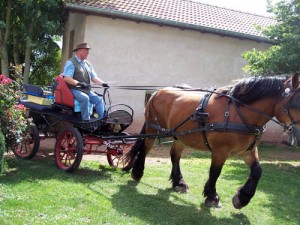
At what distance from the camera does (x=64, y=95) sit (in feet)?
21.7

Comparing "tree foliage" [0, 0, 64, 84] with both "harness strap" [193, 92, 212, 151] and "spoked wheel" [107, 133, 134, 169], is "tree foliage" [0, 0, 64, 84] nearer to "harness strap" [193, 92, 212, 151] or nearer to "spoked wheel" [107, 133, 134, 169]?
"spoked wheel" [107, 133, 134, 169]

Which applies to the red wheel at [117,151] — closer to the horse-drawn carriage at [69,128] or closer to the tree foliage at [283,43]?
the horse-drawn carriage at [69,128]

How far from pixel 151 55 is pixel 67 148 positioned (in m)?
6.82

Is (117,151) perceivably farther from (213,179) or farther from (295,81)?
(295,81)

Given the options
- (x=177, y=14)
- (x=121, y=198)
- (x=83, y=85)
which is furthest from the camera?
(x=177, y=14)

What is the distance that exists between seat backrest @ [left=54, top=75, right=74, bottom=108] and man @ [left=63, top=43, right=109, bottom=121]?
0.26 feet

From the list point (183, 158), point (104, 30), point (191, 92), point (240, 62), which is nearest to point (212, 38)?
point (240, 62)

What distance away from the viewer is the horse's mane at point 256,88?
4.77 meters

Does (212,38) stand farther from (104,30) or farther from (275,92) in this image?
(275,92)

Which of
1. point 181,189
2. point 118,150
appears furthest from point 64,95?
point 181,189

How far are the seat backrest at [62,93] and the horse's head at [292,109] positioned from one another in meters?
3.63

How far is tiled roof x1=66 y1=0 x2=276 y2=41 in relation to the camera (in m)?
11.5

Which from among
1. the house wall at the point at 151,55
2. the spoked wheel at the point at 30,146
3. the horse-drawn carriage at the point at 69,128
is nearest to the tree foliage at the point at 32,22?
the house wall at the point at 151,55

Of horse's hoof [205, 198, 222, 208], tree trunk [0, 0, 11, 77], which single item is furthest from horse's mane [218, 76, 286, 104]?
tree trunk [0, 0, 11, 77]
